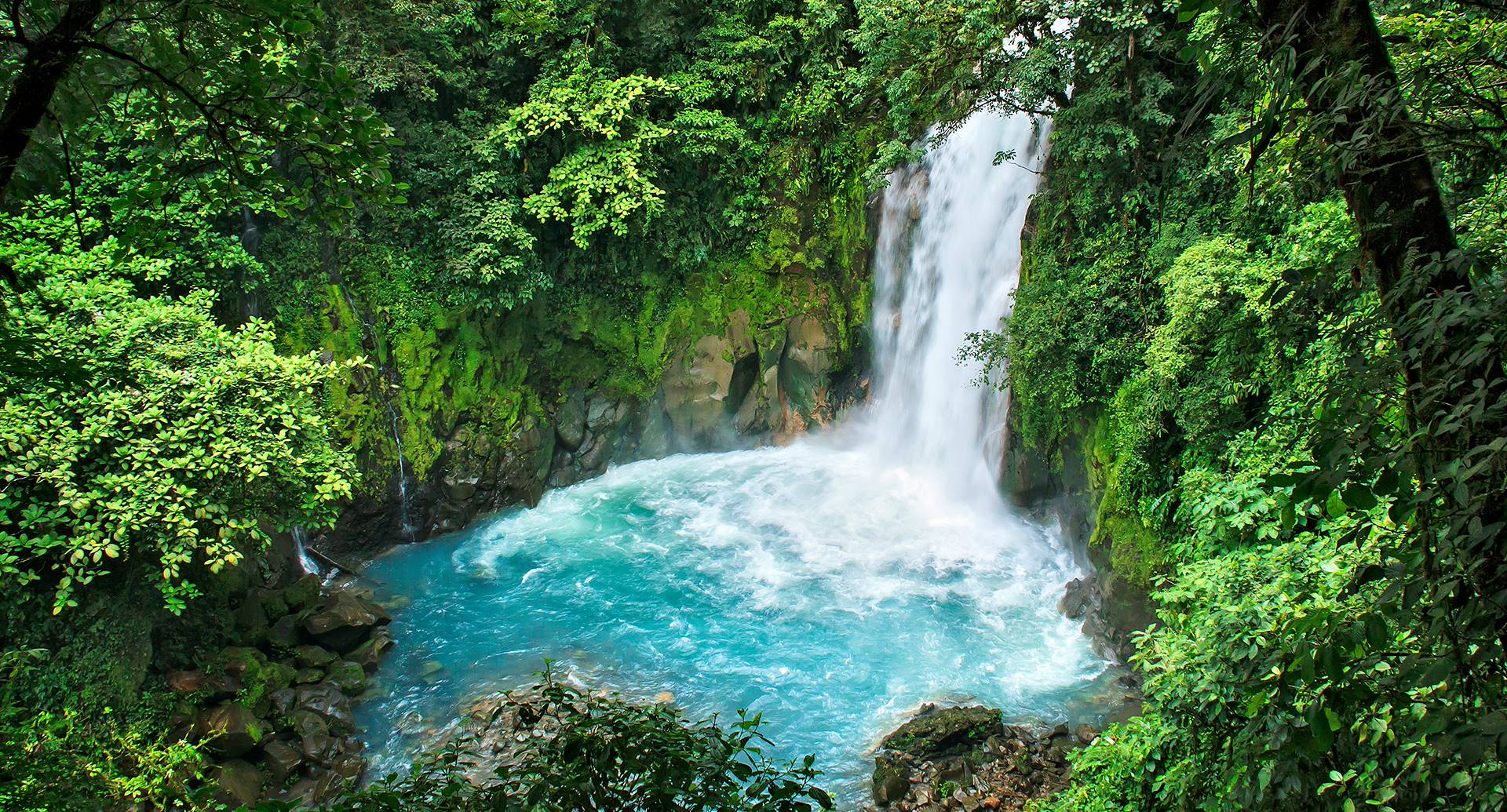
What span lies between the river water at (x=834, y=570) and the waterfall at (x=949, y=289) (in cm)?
4

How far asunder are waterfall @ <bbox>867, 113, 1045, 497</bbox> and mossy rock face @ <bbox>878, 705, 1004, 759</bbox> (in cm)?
495

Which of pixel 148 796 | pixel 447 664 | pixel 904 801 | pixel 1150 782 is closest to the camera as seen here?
pixel 1150 782

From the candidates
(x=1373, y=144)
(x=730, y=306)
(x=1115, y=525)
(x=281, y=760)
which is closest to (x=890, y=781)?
(x=1115, y=525)

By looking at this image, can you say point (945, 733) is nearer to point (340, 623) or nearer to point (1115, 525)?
point (1115, 525)

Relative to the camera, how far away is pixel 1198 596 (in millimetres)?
5719

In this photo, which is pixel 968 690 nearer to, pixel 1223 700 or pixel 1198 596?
pixel 1198 596

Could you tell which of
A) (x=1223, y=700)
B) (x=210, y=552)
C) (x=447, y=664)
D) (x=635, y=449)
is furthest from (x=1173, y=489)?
(x=635, y=449)

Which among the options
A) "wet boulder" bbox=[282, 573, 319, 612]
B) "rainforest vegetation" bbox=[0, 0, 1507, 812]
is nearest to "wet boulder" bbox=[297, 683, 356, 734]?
"rainforest vegetation" bbox=[0, 0, 1507, 812]

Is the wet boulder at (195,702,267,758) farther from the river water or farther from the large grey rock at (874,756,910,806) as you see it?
the large grey rock at (874,756,910,806)

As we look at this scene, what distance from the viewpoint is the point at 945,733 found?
7.98 meters

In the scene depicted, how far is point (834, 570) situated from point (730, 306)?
6.05 m

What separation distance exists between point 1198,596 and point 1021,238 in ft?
22.2

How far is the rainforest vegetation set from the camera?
2.20 m

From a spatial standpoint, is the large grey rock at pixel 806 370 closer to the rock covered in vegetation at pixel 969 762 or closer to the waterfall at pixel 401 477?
the waterfall at pixel 401 477
